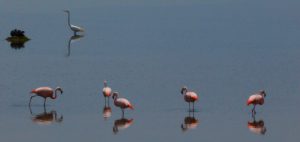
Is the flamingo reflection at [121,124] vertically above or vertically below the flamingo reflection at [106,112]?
below

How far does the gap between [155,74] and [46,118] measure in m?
5.68

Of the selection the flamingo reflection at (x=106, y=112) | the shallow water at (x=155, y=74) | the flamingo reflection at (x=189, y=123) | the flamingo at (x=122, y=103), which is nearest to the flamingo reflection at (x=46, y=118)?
the shallow water at (x=155, y=74)

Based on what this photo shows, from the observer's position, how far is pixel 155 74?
23062 mm

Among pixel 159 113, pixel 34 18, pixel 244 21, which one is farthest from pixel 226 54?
pixel 34 18

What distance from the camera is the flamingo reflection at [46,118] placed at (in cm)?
1750

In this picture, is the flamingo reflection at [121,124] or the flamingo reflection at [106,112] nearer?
the flamingo reflection at [121,124]

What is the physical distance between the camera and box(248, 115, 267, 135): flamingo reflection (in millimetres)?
16562

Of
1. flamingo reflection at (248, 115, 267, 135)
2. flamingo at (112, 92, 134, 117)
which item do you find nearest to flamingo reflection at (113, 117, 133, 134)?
flamingo at (112, 92, 134, 117)

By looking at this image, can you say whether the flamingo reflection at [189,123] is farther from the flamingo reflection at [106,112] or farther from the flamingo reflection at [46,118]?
the flamingo reflection at [46,118]

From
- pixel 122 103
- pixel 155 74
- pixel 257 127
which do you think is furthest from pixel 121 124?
pixel 155 74

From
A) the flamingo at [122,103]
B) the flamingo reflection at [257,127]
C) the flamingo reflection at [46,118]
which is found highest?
the flamingo at [122,103]

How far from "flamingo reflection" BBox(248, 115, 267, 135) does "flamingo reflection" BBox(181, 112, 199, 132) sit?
994 millimetres

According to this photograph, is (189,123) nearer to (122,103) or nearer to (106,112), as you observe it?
(122,103)

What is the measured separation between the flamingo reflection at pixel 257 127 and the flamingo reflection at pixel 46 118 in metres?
3.57
